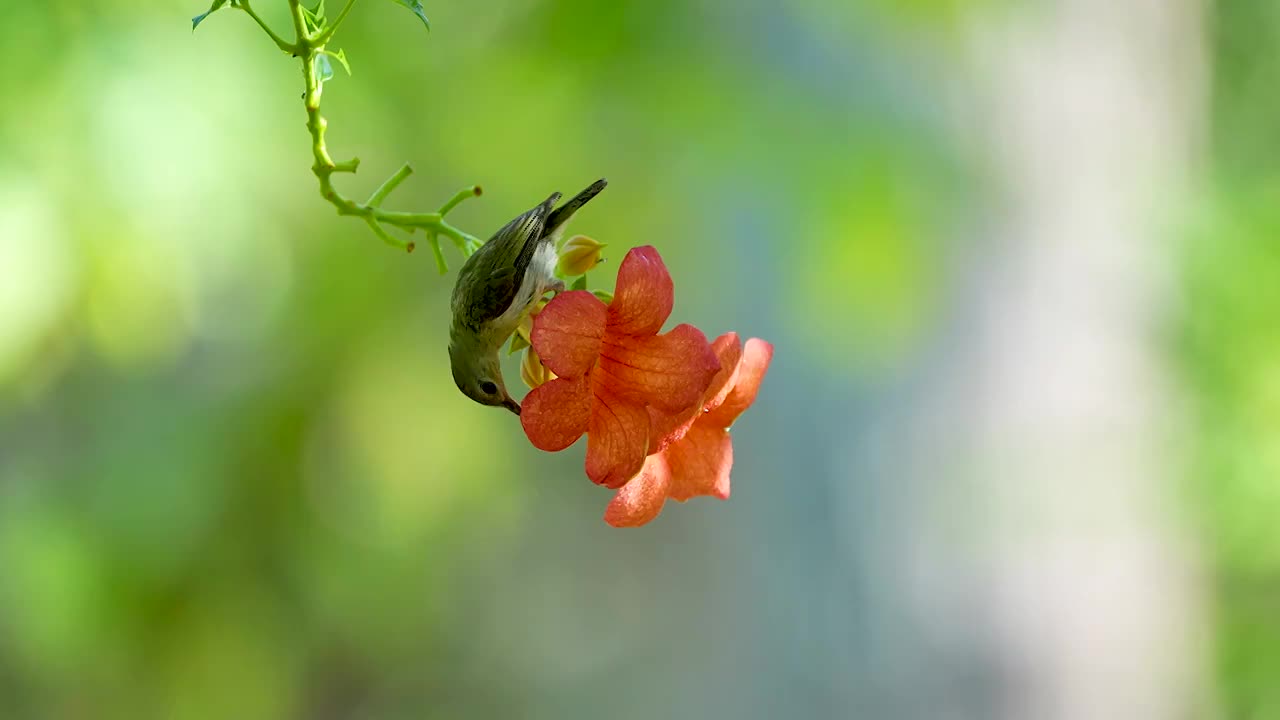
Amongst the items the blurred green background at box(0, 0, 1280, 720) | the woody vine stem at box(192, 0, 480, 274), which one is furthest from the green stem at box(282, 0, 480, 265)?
the blurred green background at box(0, 0, 1280, 720)

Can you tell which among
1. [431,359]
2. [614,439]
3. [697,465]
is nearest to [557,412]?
[614,439]

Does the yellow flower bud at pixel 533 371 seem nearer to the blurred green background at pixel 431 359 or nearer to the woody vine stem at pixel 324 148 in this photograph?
the woody vine stem at pixel 324 148

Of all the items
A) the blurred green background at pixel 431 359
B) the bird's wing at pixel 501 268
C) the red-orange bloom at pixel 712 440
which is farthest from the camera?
the blurred green background at pixel 431 359

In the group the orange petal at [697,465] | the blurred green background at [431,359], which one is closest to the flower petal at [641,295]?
the orange petal at [697,465]

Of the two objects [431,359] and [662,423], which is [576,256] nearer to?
[662,423]

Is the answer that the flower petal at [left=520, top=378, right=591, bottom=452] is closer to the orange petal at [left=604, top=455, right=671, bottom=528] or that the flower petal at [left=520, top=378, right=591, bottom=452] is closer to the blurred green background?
the orange petal at [left=604, top=455, right=671, bottom=528]

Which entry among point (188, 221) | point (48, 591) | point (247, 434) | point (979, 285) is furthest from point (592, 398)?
point (979, 285)

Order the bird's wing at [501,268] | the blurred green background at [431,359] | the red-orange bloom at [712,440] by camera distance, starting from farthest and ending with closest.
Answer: the blurred green background at [431,359] → the red-orange bloom at [712,440] → the bird's wing at [501,268]

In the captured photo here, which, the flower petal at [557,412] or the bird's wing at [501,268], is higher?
the bird's wing at [501,268]
